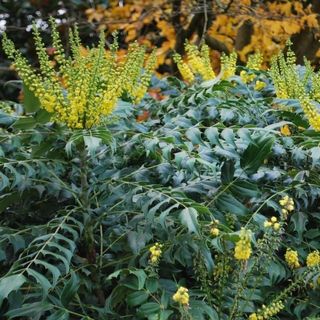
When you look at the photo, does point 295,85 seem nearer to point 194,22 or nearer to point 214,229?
point 214,229

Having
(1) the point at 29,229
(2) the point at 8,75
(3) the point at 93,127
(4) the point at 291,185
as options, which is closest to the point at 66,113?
(3) the point at 93,127

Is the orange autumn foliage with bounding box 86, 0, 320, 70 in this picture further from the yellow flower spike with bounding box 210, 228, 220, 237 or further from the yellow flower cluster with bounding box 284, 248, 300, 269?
the yellow flower spike with bounding box 210, 228, 220, 237

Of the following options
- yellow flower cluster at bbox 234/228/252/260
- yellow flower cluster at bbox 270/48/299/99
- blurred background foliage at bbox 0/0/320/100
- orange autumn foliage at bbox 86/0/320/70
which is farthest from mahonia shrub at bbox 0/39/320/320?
orange autumn foliage at bbox 86/0/320/70

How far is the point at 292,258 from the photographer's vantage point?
183 cm

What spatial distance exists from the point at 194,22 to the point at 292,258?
3.80 meters

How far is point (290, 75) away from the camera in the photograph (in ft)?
7.43

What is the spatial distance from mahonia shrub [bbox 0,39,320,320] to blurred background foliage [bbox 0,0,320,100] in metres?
2.51

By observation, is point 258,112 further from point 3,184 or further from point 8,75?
point 8,75

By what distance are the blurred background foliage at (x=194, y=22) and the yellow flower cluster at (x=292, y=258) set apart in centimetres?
287

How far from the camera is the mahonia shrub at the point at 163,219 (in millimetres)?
1640

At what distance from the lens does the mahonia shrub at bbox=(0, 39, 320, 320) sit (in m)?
1.64

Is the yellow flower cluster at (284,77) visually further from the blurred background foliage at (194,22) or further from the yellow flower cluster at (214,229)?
the blurred background foliage at (194,22)

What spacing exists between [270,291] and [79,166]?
0.72 metres

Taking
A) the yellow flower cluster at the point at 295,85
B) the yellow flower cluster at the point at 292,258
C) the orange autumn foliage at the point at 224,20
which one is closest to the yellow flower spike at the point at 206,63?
the yellow flower cluster at the point at 295,85
